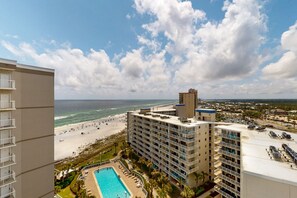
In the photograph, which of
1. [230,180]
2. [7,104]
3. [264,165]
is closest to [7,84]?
[7,104]

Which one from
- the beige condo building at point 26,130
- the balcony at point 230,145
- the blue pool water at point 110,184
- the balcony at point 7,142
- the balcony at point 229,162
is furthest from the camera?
the blue pool water at point 110,184

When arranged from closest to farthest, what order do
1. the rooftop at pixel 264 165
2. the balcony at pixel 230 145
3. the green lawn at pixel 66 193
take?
the rooftop at pixel 264 165 < the balcony at pixel 230 145 < the green lawn at pixel 66 193

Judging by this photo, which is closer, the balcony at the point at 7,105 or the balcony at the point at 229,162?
the balcony at the point at 7,105

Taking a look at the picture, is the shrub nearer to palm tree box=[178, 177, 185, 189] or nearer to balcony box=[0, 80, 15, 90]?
palm tree box=[178, 177, 185, 189]

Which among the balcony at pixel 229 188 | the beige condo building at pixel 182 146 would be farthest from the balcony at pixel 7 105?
the balcony at pixel 229 188

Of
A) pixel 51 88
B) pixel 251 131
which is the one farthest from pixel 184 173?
pixel 51 88

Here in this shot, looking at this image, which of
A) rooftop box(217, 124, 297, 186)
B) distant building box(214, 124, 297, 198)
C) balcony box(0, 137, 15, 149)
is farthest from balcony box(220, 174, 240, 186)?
balcony box(0, 137, 15, 149)

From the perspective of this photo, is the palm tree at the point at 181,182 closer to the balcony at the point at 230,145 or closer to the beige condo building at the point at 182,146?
the beige condo building at the point at 182,146

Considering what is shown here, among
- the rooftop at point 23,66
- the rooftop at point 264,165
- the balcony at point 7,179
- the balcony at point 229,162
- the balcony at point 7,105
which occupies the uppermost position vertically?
the rooftop at point 23,66
